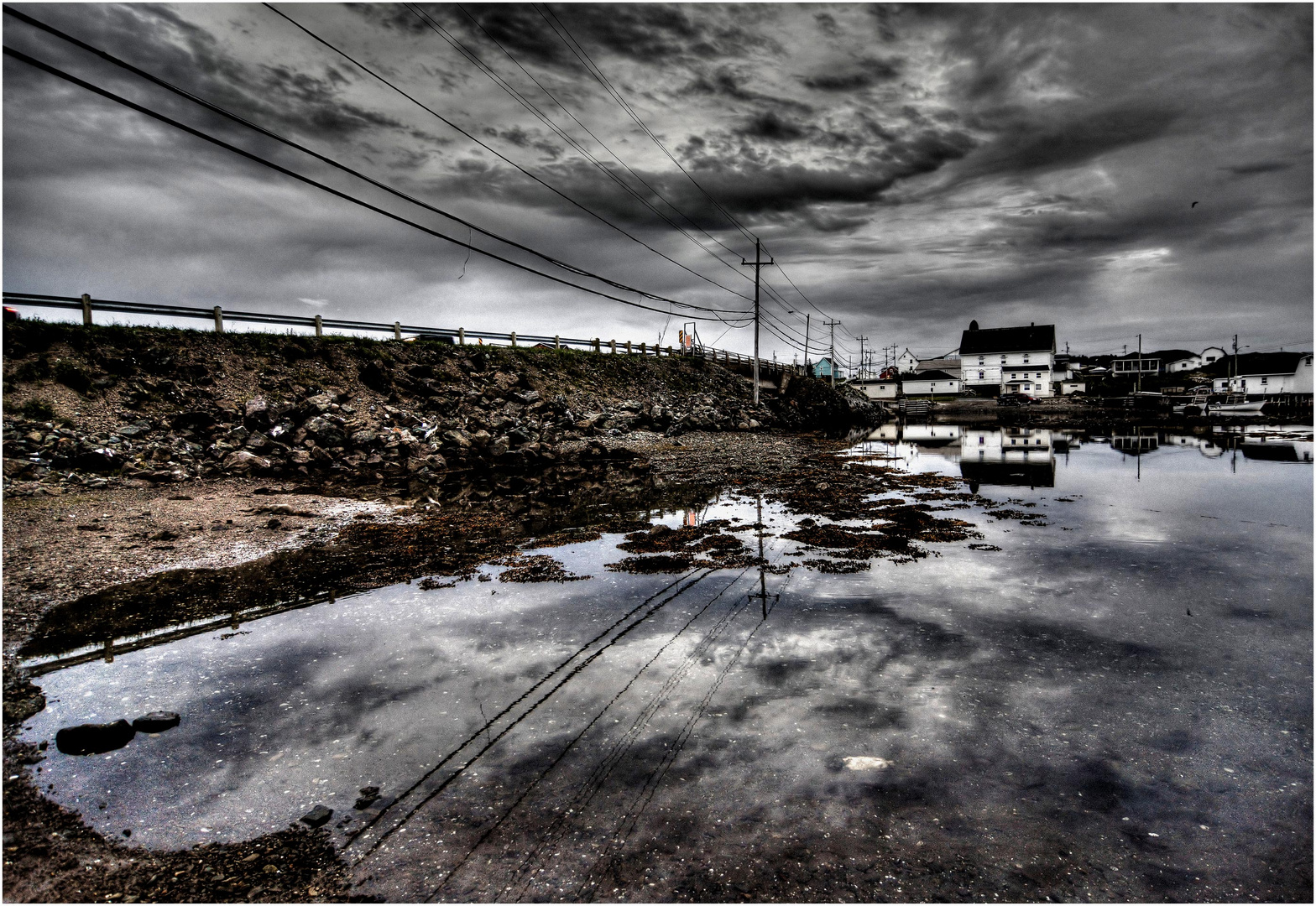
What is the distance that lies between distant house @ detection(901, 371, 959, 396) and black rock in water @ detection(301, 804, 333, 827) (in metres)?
120

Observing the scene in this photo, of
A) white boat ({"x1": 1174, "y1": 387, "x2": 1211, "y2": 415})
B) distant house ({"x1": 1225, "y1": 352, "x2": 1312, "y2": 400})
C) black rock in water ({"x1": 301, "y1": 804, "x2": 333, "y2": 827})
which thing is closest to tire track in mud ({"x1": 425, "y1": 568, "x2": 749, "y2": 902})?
black rock in water ({"x1": 301, "y1": 804, "x2": 333, "y2": 827})

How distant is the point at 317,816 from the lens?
14.5 ft

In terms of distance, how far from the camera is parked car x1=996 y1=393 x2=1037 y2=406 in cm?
9444

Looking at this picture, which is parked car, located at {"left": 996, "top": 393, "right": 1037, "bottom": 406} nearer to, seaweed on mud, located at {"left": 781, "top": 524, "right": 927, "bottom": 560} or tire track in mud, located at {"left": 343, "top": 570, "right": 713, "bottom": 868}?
seaweed on mud, located at {"left": 781, "top": 524, "right": 927, "bottom": 560}

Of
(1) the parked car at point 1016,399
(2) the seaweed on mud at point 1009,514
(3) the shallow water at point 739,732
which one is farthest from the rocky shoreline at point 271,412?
(1) the parked car at point 1016,399

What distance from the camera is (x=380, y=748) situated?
528 centimetres

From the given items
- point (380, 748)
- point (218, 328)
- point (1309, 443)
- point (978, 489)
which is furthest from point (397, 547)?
point (1309, 443)

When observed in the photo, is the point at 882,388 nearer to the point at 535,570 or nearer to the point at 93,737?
the point at 535,570

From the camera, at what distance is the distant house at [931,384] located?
371 feet

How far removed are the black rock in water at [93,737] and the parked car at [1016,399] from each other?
10729 cm

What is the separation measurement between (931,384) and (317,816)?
123517 millimetres

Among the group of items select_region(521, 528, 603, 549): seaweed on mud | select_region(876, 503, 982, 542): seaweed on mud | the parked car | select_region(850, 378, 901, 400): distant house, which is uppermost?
select_region(850, 378, 901, 400): distant house

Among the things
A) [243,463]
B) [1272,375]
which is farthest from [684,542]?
[1272,375]

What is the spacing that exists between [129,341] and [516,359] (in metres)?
20.9
